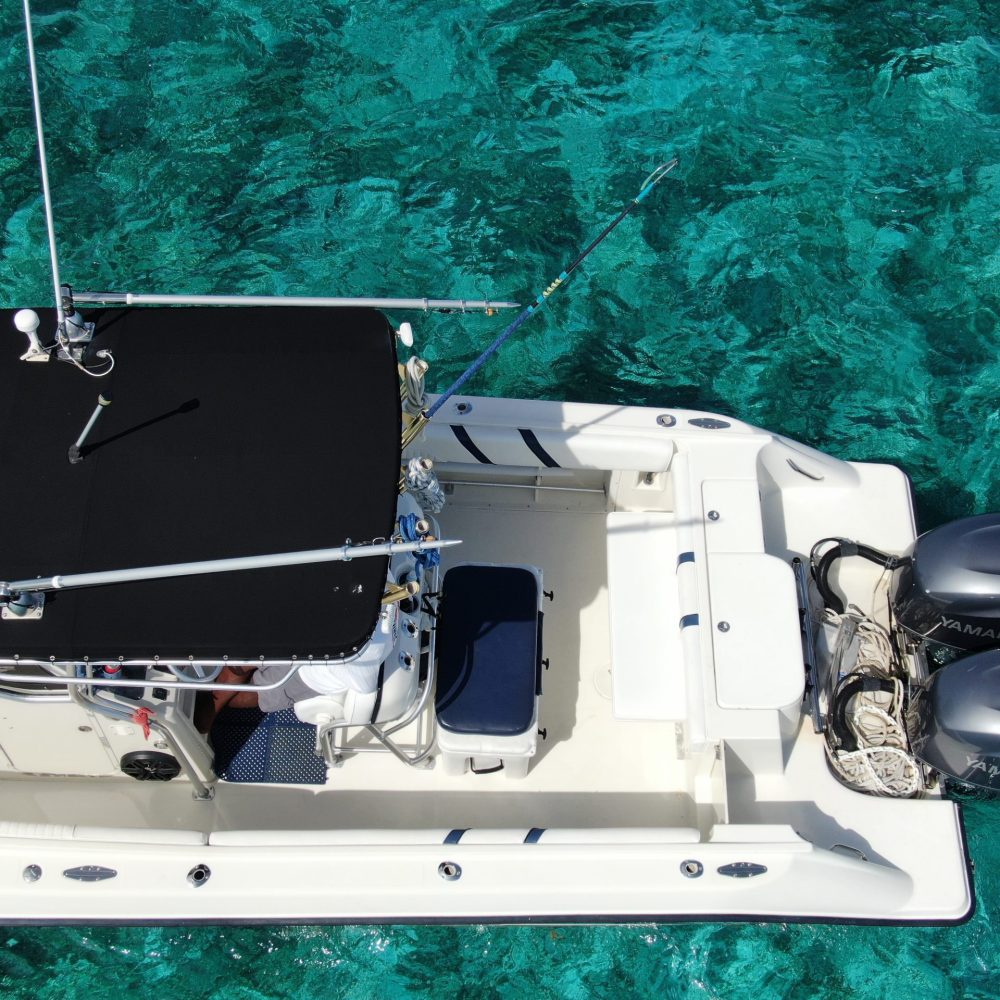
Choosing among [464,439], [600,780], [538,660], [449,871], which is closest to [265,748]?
[449,871]

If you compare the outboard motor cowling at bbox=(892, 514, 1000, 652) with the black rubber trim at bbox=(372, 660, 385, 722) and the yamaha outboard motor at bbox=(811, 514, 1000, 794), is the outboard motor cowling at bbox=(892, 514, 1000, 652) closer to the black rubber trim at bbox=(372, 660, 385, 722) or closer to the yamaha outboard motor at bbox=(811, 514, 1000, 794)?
the yamaha outboard motor at bbox=(811, 514, 1000, 794)

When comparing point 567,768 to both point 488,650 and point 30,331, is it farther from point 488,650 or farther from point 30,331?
point 30,331

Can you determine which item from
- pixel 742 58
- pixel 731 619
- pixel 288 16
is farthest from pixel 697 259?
pixel 288 16

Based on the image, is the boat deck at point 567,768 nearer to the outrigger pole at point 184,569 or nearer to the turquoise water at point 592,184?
the outrigger pole at point 184,569

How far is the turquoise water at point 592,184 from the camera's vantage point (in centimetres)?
493

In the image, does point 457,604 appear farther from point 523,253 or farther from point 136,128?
point 136,128

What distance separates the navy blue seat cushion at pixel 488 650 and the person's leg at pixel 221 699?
668 millimetres

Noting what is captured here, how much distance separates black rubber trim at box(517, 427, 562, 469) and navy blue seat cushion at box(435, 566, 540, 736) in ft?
1.62

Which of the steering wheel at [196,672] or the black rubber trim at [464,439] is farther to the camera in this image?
the black rubber trim at [464,439]

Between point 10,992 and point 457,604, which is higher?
point 457,604

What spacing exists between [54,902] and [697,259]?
13.9 ft

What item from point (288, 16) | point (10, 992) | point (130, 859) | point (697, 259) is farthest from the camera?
point (288, 16)

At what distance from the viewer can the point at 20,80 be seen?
19.0 ft

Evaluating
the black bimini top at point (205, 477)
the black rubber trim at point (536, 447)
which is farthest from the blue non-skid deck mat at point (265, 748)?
the black rubber trim at point (536, 447)
